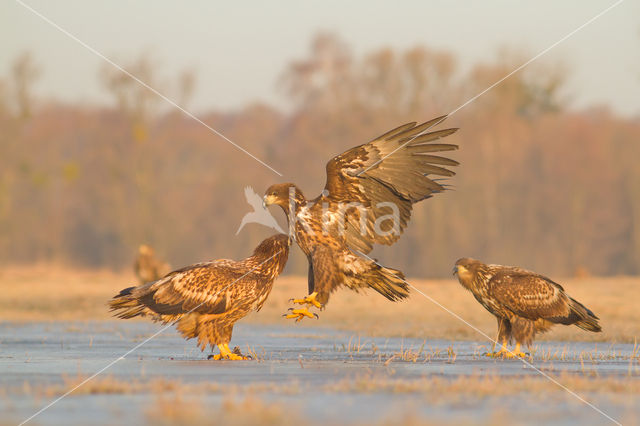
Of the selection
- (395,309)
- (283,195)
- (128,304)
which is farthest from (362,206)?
(395,309)

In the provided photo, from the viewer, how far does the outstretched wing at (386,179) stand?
12.9m

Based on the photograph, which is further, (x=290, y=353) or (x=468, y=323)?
(x=468, y=323)

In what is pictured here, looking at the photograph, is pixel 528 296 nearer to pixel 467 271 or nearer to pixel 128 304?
pixel 467 271

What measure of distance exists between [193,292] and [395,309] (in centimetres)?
1363

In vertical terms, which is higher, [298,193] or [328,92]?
[328,92]

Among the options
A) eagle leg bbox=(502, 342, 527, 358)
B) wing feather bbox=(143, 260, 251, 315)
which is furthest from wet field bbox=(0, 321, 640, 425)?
wing feather bbox=(143, 260, 251, 315)

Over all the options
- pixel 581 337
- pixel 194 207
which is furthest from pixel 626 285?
pixel 194 207

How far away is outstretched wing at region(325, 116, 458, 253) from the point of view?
12.9 m

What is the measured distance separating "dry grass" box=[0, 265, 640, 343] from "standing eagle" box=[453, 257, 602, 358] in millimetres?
3128

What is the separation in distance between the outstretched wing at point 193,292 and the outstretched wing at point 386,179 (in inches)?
71.2

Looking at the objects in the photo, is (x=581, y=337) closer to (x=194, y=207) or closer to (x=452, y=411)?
(x=452, y=411)

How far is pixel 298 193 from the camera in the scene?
12.8 meters

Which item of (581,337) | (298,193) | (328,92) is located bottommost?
(581,337)

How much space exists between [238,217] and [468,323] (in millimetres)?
36053
